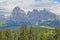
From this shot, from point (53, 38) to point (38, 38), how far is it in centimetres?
666

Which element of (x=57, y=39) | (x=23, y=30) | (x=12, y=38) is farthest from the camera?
(x=12, y=38)

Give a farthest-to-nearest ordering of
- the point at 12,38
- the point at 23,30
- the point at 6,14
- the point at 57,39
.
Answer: the point at 6,14
the point at 12,38
the point at 23,30
the point at 57,39

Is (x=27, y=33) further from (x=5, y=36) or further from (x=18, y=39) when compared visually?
(x=5, y=36)

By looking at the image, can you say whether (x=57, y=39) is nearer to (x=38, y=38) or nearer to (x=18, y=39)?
(x=38, y=38)

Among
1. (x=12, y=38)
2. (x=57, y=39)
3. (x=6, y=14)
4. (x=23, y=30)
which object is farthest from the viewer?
(x=6, y=14)

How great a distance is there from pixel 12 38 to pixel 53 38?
15.3m

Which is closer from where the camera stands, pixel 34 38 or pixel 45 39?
pixel 45 39

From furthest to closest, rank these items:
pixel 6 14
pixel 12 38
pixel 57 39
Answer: pixel 6 14
pixel 12 38
pixel 57 39

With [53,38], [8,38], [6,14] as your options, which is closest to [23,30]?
[8,38]

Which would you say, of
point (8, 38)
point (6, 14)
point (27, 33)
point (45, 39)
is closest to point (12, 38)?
point (8, 38)

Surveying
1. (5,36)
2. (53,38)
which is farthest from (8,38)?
(53,38)

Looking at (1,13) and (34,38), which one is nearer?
(34,38)

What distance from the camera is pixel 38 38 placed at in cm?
6206

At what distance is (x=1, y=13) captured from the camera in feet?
635
